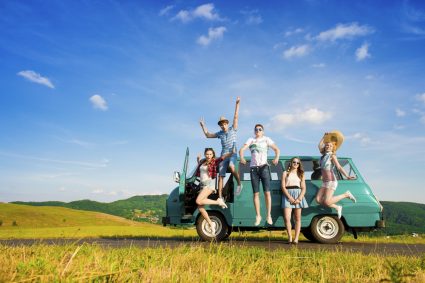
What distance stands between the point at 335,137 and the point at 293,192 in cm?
192

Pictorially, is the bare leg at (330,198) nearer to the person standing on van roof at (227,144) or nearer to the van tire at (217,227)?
the person standing on van roof at (227,144)

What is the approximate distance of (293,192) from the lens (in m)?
8.55

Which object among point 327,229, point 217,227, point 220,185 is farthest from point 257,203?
point 327,229

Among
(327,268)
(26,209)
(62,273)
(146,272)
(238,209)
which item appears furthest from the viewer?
(26,209)

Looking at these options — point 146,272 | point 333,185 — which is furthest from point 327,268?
point 333,185

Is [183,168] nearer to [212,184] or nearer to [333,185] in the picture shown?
[212,184]

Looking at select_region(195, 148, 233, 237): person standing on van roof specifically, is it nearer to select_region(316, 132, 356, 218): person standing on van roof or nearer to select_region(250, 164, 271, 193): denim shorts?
select_region(250, 164, 271, 193): denim shorts

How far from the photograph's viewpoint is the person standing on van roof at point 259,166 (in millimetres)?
8586

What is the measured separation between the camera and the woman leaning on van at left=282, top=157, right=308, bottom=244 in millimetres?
8438

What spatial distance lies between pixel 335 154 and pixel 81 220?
3090cm

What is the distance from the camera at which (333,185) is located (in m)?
8.56

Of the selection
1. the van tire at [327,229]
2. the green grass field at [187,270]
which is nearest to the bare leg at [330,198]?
the van tire at [327,229]

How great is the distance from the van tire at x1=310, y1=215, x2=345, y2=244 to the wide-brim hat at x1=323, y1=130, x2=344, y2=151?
182 cm

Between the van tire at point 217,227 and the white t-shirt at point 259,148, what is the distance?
1.63m
